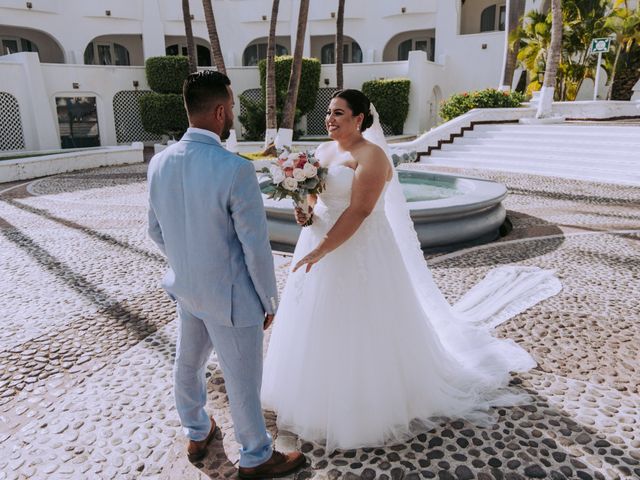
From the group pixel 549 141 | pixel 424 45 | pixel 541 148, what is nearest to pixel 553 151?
pixel 541 148

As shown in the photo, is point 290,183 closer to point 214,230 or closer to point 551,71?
point 214,230

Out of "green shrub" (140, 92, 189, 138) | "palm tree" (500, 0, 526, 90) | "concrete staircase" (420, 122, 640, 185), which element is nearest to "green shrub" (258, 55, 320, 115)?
"green shrub" (140, 92, 189, 138)

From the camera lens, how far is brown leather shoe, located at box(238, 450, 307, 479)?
2445 mm

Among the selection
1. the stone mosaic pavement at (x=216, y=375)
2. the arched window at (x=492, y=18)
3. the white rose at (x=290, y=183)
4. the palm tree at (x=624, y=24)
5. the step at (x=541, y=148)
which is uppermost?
the arched window at (x=492, y=18)

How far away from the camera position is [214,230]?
2.12 meters

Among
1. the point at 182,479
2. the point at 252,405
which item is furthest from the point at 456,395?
the point at 182,479

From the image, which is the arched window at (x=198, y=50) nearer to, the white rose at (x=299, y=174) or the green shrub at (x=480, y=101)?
the green shrub at (x=480, y=101)

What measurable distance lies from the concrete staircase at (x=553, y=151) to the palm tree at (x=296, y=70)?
459 cm

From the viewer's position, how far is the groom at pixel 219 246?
208 centimetres

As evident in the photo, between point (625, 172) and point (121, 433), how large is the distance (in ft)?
41.1

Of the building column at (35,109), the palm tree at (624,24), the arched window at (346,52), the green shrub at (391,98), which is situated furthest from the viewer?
the arched window at (346,52)

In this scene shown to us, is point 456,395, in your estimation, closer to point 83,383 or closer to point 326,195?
point 326,195

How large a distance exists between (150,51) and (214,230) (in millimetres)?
26298

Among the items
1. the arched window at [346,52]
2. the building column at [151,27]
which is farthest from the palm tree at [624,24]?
the building column at [151,27]
